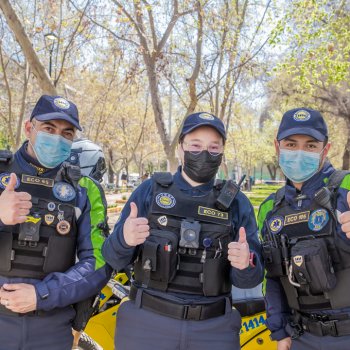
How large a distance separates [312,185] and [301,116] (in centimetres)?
46

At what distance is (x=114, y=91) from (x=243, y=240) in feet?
63.3

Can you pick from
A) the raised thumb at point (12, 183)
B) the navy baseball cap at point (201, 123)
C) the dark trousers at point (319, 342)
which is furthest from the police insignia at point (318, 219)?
the raised thumb at point (12, 183)

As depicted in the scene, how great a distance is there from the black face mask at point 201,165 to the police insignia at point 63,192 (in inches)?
28.1

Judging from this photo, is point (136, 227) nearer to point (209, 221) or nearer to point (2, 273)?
point (209, 221)

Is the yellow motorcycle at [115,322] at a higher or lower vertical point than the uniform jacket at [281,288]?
lower

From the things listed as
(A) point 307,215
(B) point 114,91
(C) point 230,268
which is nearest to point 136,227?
(C) point 230,268

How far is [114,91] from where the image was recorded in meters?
20.7

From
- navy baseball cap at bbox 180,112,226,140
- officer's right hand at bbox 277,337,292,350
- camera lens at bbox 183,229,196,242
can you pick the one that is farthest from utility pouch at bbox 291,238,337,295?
navy baseball cap at bbox 180,112,226,140

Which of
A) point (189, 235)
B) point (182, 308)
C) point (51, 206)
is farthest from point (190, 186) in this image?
point (51, 206)

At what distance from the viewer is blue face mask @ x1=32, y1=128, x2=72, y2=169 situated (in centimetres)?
253

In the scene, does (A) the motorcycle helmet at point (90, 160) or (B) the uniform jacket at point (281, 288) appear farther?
(A) the motorcycle helmet at point (90, 160)

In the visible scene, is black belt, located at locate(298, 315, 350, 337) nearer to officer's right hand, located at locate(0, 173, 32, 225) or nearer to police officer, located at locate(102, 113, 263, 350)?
police officer, located at locate(102, 113, 263, 350)

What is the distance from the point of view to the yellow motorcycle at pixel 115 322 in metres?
3.06

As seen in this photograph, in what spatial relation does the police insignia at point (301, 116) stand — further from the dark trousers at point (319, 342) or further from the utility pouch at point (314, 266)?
the dark trousers at point (319, 342)
